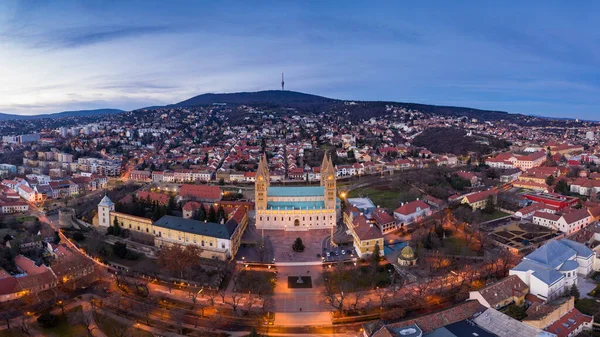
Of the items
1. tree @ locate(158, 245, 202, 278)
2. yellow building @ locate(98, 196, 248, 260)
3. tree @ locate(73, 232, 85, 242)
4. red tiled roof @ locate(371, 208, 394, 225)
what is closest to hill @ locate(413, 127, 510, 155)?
red tiled roof @ locate(371, 208, 394, 225)

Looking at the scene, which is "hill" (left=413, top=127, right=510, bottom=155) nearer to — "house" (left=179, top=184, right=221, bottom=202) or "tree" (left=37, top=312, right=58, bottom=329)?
"house" (left=179, top=184, right=221, bottom=202)

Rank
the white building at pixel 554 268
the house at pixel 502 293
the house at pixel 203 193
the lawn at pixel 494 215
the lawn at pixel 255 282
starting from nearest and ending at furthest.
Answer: the house at pixel 502 293 < the white building at pixel 554 268 < the lawn at pixel 255 282 < the lawn at pixel 494 215 < the house at pixel 203 193

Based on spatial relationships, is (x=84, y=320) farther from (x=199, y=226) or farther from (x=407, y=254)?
(x=407, y=254)

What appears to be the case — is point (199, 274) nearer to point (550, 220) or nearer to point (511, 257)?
point (511, 257)

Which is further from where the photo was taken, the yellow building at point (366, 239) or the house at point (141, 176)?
the house at point (141, 176)

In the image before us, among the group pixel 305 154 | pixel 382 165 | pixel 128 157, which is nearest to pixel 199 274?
pixel 382 165

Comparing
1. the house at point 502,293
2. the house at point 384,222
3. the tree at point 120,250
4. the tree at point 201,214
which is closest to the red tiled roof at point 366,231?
the house at point 384,222

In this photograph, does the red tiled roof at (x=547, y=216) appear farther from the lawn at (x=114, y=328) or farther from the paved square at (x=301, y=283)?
the lawn at (x=114, y=328)
